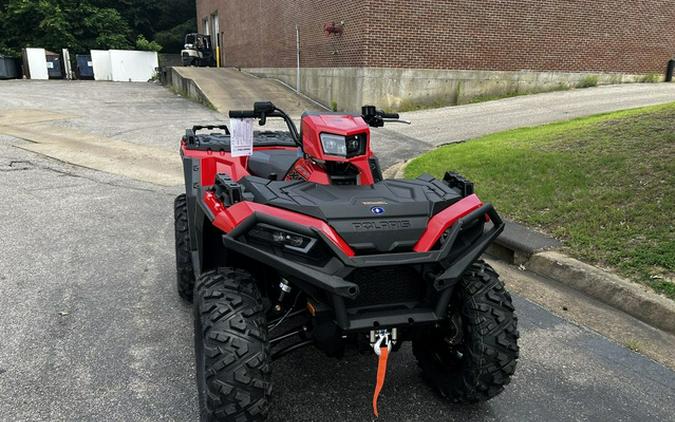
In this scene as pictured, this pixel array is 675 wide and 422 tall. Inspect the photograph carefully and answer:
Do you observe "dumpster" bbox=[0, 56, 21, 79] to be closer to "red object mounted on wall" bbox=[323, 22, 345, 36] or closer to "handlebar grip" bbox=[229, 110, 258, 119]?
"red object mounted on wall" bbox=[323, 22, 345, 36]

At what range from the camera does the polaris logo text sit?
217 centimetres

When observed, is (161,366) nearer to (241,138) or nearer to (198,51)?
(241,138)

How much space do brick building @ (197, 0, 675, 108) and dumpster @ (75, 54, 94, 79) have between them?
18.5 meters

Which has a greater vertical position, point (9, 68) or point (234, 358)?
point (9, 68)

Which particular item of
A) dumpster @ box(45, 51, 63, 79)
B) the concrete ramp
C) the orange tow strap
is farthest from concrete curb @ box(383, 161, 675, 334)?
dumpster @ box(45, 51, 63, 79)

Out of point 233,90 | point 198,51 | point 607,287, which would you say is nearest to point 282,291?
point 607,287

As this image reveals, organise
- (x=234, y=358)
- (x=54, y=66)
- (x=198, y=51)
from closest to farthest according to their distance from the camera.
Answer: (x=234, y=358) → (x=54, y=66) → (x=198, y=51)

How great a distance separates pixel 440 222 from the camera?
226 cm

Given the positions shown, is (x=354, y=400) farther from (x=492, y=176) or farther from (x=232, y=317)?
(x=492, y=176)

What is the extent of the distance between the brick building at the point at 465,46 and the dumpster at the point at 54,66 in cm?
1923

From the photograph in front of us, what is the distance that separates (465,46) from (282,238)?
46.5ft

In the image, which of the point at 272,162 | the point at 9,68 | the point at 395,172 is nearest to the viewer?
the point at 272,162

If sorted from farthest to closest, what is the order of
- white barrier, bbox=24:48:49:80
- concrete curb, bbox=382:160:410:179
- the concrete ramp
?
1. white barrier, bbox=24:48:49:80
2. the concrete ramp
3. concrete curb, bbox=382:160:410:179

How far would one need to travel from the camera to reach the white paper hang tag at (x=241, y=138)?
3.01 metres
